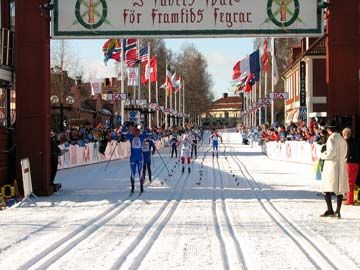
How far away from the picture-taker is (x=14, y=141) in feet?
54.0

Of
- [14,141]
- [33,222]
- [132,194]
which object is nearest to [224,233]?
[33,222]

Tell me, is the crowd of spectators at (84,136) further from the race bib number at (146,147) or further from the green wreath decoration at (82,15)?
the green wreath decoration at (82,15)

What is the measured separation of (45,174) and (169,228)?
6303mm

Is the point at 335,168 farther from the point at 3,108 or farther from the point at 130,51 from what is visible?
the point at 130,51

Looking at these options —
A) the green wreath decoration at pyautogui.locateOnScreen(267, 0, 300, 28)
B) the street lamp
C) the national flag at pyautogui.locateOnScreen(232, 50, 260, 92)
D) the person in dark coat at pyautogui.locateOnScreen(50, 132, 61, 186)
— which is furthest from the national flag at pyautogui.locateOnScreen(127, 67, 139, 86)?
the green wreath decoration at pyautogui.locateOnScreen(267, 0, 300, 28)

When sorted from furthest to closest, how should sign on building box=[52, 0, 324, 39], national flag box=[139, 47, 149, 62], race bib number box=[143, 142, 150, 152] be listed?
1. national flag box=[139, 47, 149, 62]
2. race bib number box=[143, 142, 150, 152]
3. sign on building box=[52, 0, 324, 39]

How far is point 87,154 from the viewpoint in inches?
1216

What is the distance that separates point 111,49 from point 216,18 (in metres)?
22.7

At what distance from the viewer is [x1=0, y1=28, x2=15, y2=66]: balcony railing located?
16184 mm

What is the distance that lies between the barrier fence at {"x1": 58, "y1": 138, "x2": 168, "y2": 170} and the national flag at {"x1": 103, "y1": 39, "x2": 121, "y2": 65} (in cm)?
508

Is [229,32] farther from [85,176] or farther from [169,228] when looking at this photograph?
[85,176]

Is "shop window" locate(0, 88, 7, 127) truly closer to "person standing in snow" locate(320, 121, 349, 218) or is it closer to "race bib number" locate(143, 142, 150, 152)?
"race bib number" locate(143, 142, 150, 152)

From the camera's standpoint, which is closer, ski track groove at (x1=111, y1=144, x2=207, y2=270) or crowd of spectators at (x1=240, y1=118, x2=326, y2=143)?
ski track groove at (x1=111, y1=144, x2=207, y2=270)

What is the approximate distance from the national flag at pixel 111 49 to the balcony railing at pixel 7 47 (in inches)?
828
